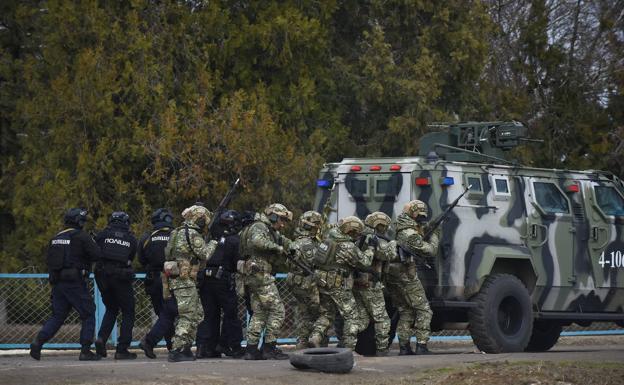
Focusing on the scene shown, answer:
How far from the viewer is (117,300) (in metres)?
14.6

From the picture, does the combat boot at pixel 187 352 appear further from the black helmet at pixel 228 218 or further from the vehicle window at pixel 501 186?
the vehicle window at pixel 501 186

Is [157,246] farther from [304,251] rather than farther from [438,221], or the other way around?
[438,221]

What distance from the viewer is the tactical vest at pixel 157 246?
14.4 meters

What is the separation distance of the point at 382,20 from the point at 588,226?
8.77 m

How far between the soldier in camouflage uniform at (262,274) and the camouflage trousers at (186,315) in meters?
0.62

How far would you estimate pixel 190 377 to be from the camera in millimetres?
11078

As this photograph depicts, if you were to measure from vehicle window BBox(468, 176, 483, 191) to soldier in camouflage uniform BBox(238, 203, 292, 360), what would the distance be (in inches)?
86.1

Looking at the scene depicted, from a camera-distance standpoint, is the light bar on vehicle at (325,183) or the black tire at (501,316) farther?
the light bar on vehicle at (325,183)

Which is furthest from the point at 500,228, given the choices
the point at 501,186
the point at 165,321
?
the point at 165,321

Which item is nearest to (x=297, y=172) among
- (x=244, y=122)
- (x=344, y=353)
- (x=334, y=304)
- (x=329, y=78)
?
(x=244, y=122)

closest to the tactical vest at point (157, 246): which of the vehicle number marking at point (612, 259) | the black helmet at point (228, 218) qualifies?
the black helmet at point (228, 218)

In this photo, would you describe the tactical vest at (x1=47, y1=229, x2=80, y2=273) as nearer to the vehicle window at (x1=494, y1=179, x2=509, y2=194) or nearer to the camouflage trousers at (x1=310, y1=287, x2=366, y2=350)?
the camouflage trousers at (x1=310, y1=287, x2=366, y2=350)

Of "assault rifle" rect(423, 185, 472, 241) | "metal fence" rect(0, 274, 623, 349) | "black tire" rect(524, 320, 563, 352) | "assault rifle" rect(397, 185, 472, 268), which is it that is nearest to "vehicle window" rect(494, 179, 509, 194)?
"assault rifle" rect(397, 185, 472, 268)

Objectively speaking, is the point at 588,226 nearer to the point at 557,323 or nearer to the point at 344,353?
the point at 557,323
